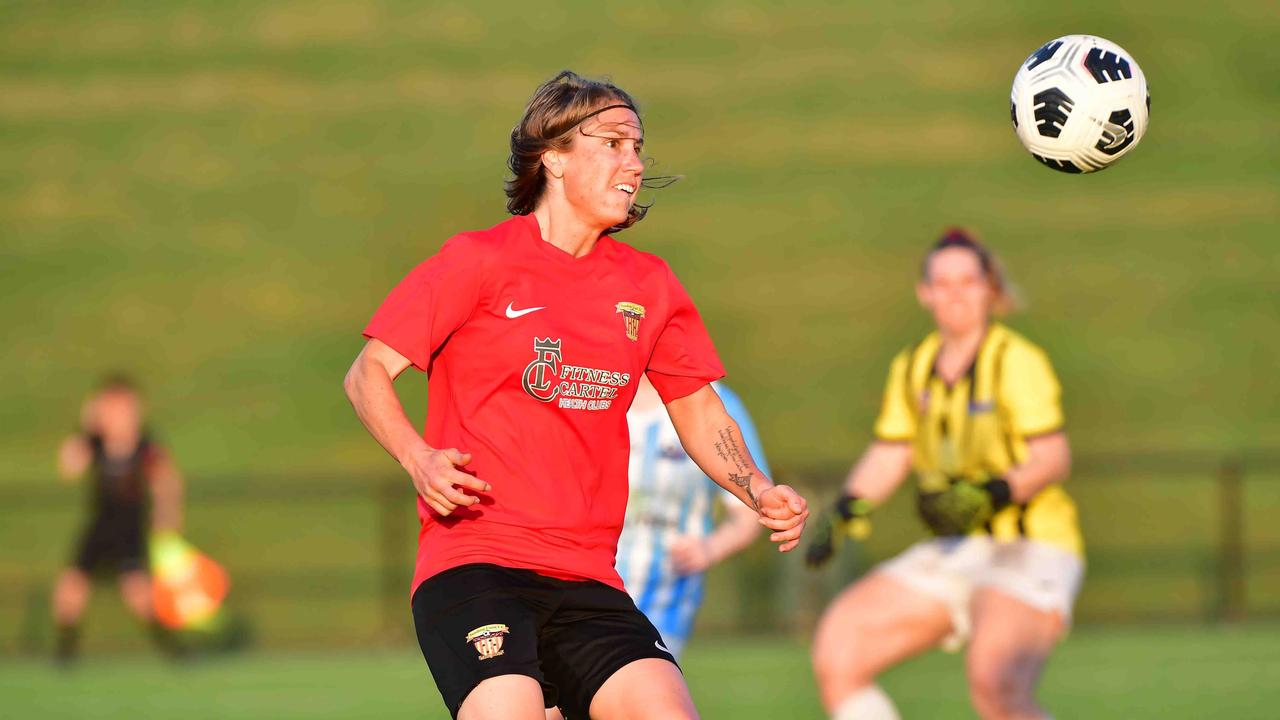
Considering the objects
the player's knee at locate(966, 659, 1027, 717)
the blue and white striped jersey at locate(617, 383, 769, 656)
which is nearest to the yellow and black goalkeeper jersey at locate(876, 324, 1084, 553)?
the player's knee at locate(966, 659, 1027, 717)

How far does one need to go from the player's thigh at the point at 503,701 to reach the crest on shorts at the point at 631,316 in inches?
36.3

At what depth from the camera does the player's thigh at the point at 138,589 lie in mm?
12938

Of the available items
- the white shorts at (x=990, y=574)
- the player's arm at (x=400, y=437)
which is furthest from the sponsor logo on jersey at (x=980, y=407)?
the player's arm at (x=400, y=437)

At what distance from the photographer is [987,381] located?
6445mm

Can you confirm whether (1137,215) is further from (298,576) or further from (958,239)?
(958,239)

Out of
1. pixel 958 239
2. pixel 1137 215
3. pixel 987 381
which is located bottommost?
pixel 987 381

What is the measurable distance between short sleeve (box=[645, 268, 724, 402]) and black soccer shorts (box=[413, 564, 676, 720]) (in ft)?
2.05

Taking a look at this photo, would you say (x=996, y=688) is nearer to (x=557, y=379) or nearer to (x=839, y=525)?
(x=839, y=525)

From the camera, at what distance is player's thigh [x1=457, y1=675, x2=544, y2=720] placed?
395 cm

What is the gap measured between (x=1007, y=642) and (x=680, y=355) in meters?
2.12

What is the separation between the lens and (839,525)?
21.4 ft

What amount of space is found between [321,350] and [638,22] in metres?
6.38

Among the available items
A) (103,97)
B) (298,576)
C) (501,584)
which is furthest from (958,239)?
(103,97)

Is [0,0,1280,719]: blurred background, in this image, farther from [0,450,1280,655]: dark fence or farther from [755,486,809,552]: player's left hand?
[755,486,809,552]: player's left hand
